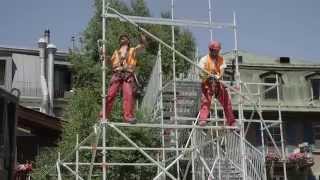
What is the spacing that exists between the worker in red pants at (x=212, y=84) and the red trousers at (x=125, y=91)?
1369 millimetres

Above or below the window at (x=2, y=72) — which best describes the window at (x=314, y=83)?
below

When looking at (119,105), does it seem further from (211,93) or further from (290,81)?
(290,81)

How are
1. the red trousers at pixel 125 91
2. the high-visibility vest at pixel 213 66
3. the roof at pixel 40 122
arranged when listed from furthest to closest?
the roof at pixel 40 122 → the high-visibility vest at pixel 213 66 → the red trousers at pixel 125 91

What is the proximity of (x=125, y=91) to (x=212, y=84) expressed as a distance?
1.68 meters

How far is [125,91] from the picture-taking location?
1056cm

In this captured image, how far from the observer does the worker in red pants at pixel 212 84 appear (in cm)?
1114

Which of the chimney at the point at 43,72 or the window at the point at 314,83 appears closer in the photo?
the window at the point at 314,83

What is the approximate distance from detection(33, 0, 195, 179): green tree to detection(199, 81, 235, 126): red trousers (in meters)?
4.12

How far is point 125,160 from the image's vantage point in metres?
18.0

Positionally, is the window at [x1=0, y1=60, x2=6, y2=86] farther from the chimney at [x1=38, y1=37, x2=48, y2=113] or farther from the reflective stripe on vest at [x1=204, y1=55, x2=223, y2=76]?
the reflective stripe on vest at [x1=204, y1=55, x2=223, y2=76]

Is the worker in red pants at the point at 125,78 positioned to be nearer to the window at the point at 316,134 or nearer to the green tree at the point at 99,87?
the green tree at the point at 99,87

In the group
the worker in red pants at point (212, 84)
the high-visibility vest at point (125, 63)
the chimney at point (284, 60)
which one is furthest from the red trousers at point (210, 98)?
the chimney at point (284, 60)

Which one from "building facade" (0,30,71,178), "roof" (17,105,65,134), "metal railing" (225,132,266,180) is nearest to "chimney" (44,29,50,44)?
"building facade" (0,30,71,178)

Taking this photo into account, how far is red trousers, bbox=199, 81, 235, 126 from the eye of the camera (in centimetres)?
1114
